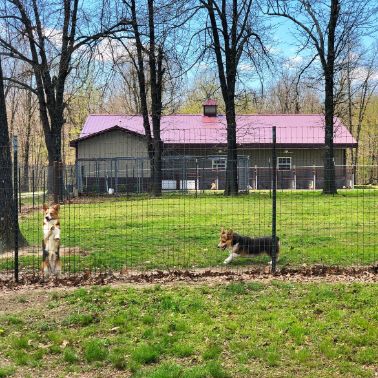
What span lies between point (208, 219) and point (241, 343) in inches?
427

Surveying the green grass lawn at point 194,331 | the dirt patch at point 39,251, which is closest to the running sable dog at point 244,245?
the green grass lawn at point 194,331

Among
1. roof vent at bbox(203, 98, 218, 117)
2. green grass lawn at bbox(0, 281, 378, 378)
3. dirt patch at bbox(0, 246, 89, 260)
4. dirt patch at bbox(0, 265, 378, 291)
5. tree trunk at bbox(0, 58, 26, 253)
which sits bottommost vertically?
green grass lawn at bbox(0, 281, 378, 378)

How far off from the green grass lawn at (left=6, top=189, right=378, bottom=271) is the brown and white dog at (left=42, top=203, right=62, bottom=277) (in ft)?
2.87

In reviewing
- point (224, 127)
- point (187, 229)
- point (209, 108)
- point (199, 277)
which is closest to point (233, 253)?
point (199, 277)

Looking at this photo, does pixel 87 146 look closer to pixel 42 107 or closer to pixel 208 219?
pixel 42 107

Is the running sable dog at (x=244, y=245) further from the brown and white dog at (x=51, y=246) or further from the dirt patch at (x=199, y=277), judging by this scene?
the brown and white dog at (x=51, y=246)

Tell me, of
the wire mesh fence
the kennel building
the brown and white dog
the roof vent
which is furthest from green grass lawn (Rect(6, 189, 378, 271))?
the roof vent

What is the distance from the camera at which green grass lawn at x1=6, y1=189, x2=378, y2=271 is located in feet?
32.7

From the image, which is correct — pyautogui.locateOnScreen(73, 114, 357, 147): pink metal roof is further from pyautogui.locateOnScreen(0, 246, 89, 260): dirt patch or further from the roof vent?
pyautogui.locateOnScreen(0, 246, 89, 260): dirt patch

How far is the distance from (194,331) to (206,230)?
808 centimetres

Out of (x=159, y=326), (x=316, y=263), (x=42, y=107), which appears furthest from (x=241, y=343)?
A: (x=42, y=107)

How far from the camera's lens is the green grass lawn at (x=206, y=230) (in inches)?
392

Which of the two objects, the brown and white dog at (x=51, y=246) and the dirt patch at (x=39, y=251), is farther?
the dirt patch at (x=39, y=251)

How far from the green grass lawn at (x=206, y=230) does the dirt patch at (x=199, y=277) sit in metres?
0.69
